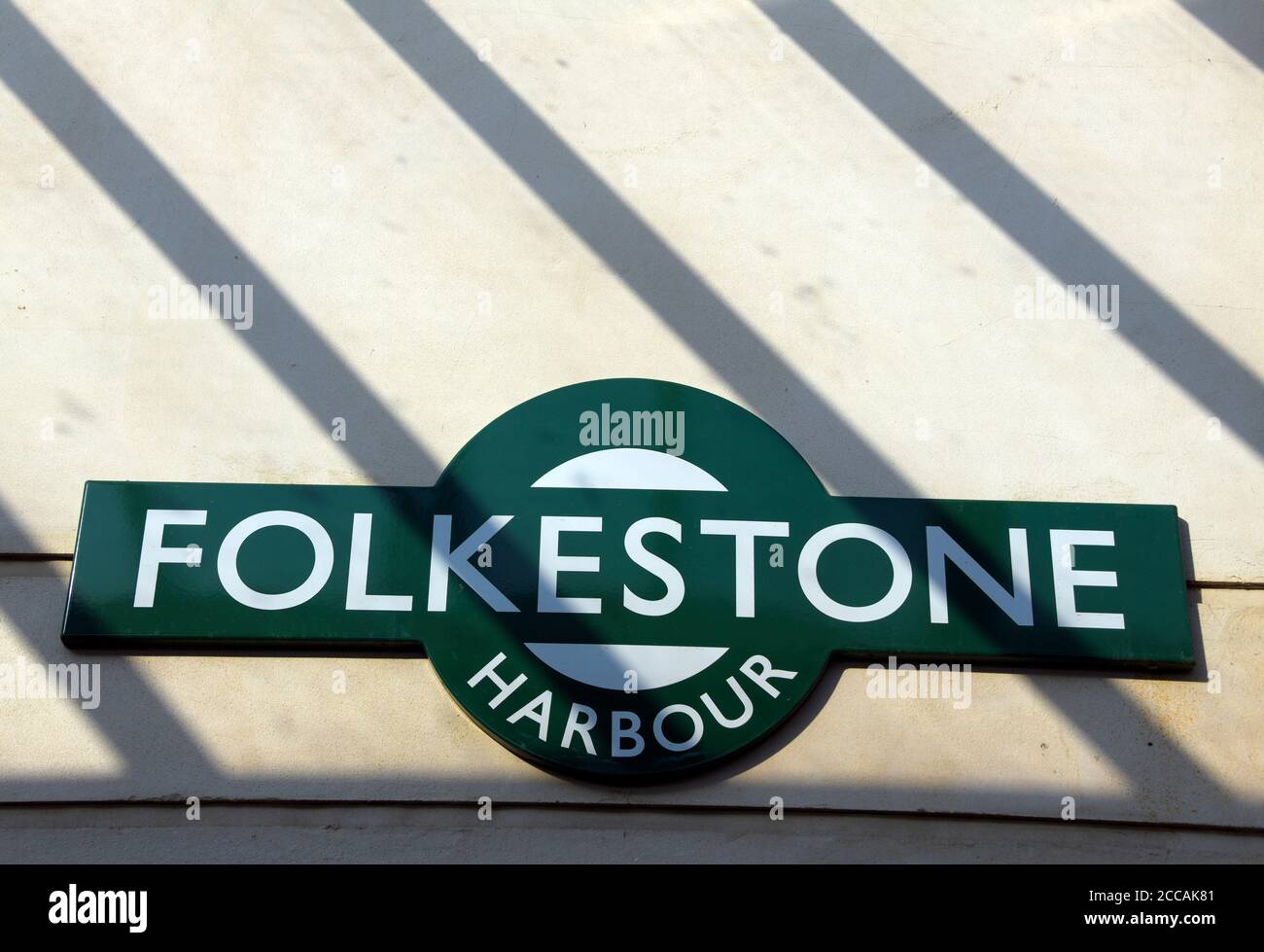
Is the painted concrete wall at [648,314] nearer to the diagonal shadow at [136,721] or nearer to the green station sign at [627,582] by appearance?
the diagonal shadow at [136,721]

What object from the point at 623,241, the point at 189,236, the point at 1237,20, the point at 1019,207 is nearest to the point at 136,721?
the point at 189,236

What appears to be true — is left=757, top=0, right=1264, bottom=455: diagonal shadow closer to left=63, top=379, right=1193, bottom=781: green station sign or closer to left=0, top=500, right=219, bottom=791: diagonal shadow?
left=63, top=379, right=1193, bottom=781: green station sign

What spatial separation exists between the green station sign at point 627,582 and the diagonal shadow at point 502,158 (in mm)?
340

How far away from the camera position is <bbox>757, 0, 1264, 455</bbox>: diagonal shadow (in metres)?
7.17

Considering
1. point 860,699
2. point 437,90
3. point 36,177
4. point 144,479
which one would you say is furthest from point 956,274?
point 36,177

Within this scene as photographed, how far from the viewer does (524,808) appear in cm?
632

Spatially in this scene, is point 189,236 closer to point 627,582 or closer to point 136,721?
point 136,721

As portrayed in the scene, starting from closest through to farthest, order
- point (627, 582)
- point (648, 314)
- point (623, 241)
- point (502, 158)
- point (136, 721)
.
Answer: point (136, 721) → point (627, 582) → point (648, 314) → point (623, 241) → point (502, 158)

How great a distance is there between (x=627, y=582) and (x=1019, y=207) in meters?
3.01

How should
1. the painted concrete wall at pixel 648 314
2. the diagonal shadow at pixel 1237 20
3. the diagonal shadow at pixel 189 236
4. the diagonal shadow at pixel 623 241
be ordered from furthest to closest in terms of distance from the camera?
the diagonal shadow at pixel 1237 20 < the diagonal shadow at pixel 189 236 < the diagonal shadow at pixel 623 241 < the painted concrete wall at pixel 648 314

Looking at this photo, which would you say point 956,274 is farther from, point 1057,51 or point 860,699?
point 860,699

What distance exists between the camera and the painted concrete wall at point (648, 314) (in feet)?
20.8

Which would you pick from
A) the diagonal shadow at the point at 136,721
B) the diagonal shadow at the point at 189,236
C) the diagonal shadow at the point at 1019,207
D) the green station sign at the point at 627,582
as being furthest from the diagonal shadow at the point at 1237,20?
the diagonal shadow at the point at 136,721

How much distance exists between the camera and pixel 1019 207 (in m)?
7.57
